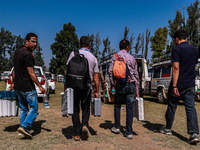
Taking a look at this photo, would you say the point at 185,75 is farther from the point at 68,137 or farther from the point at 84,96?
the point at 68,137

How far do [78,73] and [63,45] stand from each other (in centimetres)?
4551

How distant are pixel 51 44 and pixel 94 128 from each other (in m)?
46.5

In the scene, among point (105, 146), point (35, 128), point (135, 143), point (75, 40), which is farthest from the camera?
point (75, 40)

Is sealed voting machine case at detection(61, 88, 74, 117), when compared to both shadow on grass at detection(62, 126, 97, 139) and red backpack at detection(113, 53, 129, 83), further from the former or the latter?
red backpack at detection(113, 53, 129, 83)

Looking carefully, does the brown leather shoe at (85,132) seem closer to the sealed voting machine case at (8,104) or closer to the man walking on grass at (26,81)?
the man walking on grass at (26,81)

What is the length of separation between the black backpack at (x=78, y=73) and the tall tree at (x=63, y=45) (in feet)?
144

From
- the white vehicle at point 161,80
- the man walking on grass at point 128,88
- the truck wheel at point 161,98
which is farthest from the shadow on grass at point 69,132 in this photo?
the white vehicle at point 161,80

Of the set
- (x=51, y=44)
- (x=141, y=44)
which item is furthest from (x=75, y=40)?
(x=141, y=44)

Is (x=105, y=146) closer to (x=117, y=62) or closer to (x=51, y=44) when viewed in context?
(x=117, y=62)

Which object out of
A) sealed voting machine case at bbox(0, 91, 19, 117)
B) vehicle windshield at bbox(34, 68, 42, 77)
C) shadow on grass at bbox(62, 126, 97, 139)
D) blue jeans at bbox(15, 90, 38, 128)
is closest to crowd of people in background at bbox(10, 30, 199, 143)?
blue jeans at bbox(15, 90, 38, 128)

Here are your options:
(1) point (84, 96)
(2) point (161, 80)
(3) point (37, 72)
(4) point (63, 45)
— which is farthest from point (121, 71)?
(4) point (63, 45)

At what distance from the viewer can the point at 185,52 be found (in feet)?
12.9

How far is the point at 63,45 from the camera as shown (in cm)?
4775

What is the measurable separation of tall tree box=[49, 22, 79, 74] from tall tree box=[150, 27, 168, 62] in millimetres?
18684
